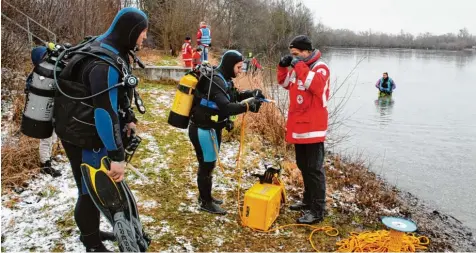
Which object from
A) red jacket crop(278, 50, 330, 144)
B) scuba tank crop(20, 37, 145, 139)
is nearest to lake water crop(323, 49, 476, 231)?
red jacket crop(278, 50, 330, 144)

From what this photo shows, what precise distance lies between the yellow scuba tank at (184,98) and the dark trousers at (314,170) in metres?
1.22

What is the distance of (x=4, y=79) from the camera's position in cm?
641

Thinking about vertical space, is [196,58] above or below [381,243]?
above

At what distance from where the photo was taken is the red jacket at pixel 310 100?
139 inches

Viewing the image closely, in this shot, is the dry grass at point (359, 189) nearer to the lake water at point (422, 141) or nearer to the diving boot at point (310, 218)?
the diving boot at point (310, 218)

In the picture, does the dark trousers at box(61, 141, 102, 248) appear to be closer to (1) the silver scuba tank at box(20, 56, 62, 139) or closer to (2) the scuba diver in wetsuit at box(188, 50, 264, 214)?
(1) the silver scuba tank at box(20, 56, 62, 139)

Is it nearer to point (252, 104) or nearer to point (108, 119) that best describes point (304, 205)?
point (252, 104)

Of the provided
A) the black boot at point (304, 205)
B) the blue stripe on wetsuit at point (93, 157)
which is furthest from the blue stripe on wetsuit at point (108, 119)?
the black boot at point (304, 205)

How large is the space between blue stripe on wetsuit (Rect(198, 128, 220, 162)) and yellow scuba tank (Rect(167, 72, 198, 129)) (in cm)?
20

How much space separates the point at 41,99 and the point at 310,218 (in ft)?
8.82

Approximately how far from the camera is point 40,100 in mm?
2402

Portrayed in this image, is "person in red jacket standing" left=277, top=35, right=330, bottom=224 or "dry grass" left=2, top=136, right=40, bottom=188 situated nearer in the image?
"person in red jacket standing" left=277, top=35, right=330, bottom=224

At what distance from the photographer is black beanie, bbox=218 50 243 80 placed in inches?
137

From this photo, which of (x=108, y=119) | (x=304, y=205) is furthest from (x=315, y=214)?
(x=108, y=119)
